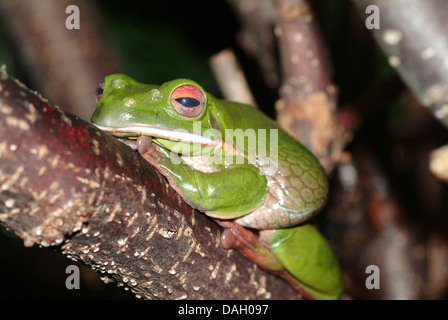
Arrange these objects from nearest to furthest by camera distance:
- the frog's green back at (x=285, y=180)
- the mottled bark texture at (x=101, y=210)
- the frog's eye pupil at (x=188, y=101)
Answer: the mottled bark texture at (x=101, y=210)
the frog's eye pupil at (x=188, y=101)
the frog's green back at (x=285, y=180)

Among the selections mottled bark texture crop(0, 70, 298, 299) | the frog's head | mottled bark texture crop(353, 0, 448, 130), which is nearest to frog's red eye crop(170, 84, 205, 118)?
the frog's head

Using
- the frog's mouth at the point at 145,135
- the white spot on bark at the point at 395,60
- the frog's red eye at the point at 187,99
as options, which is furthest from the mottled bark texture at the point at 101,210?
the white spot on bark at the point at 395,60

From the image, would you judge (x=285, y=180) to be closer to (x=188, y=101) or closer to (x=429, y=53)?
(x=188, y=101)

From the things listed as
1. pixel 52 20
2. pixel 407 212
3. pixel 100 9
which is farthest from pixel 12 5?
pixel 407 212

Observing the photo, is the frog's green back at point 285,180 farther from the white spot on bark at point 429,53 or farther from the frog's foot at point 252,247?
the white spot on bark at point 429,53

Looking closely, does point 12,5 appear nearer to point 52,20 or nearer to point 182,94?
point 52,20

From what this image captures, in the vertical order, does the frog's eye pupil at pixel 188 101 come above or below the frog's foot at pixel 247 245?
above

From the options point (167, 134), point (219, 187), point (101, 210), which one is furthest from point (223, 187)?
point (101, 210)
